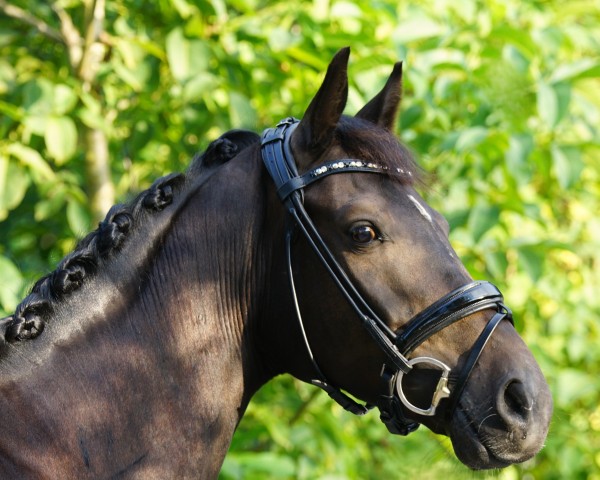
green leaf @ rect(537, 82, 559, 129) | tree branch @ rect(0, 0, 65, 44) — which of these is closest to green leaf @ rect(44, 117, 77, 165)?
tree branch @ rect(0, 0, 65, 44)

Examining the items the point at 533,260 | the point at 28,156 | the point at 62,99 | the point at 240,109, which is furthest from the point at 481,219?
the point at 28,156

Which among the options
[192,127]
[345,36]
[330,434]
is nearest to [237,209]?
[345,36]

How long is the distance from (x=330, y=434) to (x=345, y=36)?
2.00 m

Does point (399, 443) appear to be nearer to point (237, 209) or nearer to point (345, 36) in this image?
point (345, 36)

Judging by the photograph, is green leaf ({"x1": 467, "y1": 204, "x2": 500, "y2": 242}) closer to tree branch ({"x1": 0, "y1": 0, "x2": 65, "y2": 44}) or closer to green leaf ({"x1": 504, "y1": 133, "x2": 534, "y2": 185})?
green leaf ({"x1": 504, "y1": 133, "x2": 534, "y2": 185})

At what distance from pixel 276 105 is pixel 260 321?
2.32m

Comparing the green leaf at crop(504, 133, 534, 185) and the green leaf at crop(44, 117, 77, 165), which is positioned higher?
the green leaf at crop(44, 117, 77, 165)

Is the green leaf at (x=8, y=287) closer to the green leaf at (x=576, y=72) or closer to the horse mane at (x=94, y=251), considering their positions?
the horse mane at (x=94, y=251)

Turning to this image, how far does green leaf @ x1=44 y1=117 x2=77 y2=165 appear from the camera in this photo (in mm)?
3439

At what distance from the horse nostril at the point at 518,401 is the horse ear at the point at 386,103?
91 cm

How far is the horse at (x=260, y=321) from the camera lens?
1885mm

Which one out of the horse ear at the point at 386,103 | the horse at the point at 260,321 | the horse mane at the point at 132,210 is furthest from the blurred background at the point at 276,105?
the horse at the point at 260,321

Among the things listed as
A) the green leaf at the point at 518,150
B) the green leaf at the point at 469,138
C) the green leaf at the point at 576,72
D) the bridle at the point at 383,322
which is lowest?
the green leaf at the point at 518,150

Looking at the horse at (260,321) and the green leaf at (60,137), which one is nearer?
the horse at (260,321)
